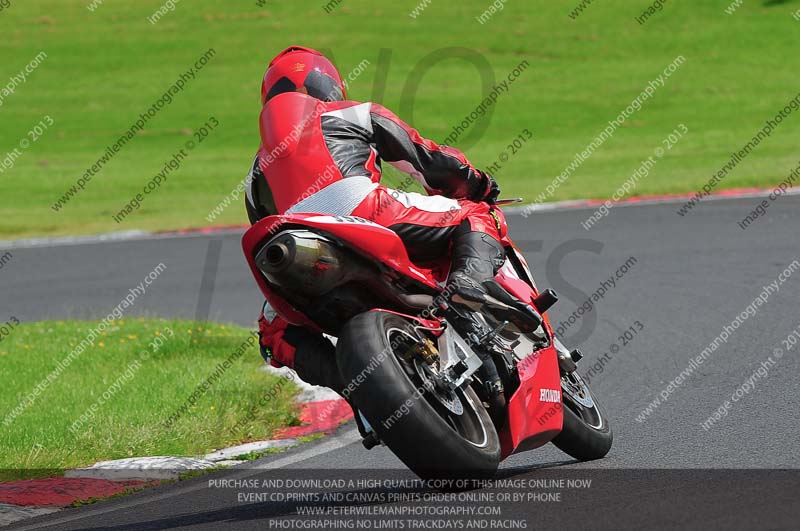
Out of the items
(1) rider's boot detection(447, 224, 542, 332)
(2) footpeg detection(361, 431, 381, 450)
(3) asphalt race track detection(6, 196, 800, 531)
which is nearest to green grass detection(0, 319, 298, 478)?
(3) asphalt race track detection(6, 196, 800, 531)

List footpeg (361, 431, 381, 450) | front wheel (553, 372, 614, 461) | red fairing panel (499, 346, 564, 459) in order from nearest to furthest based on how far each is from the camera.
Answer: footpeg (361, 431, 381, 450), red fairing panel (499, 346, 564, 459), front wheel (553, 372, 614, 461)

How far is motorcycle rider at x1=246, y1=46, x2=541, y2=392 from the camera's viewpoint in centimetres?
524

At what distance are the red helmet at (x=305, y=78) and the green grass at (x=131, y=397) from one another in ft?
7.87

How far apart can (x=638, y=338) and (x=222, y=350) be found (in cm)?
322

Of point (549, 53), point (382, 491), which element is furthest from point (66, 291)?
point (549, 53)

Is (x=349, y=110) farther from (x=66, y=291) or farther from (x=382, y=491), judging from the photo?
(x=66, y=291)

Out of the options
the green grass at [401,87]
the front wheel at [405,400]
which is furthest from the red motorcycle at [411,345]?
the green grass at [401,87]

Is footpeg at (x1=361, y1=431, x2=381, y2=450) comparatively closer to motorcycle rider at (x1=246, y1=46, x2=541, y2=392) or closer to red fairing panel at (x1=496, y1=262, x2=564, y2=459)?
motorcycle rider at (x1=246, y1=46, x2=541, y2=392)

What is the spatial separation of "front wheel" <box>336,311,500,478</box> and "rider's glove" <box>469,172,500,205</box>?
103 cm

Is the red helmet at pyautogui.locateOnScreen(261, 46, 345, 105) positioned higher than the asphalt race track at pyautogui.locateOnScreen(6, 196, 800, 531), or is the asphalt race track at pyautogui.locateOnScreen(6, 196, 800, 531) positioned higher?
the red helmet at pyautogui.locateOnScreen(261, 46, 345, 105)

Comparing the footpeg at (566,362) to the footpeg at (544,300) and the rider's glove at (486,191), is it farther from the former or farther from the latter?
the rider's glove at (486,191)

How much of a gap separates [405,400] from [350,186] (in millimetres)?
1021

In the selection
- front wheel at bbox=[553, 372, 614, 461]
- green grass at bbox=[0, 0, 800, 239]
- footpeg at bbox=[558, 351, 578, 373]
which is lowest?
green grass at bbox=[0, 0, 800, 239]

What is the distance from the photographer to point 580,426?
19.6 feet
